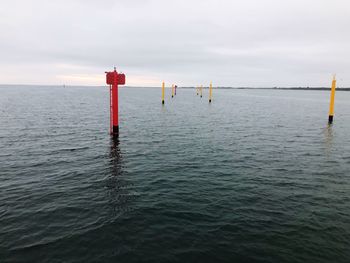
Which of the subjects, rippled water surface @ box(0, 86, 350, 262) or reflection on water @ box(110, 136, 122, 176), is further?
reflection on water @ box(110, 136, 122, 176)

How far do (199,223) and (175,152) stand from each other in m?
11.5

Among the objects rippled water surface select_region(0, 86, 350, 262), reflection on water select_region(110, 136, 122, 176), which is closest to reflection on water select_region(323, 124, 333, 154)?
rippled water surface select_region(0, 86, 350, 262)

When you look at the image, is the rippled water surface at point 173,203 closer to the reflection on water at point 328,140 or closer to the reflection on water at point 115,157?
the reflection on water at point 115,157

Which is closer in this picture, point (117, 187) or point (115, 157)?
point (117, 187)

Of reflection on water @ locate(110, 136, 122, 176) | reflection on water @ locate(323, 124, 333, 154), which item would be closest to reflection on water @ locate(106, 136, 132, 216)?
A: reflection on water @ locate(110, 136, 122, 176)

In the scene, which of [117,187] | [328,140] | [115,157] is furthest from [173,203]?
[328,140]

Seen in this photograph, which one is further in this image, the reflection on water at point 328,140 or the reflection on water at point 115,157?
the reflection on water at point 328,140

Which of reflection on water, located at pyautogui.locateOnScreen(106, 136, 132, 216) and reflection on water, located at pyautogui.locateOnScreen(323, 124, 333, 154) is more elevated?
reflection on water, located at pyautogui.locateOnScreen(323, 124, 333, 154)

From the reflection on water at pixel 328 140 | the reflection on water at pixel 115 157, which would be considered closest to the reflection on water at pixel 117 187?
the reflection on water at pixel 115 157

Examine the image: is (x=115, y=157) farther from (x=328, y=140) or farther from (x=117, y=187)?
(x=328, y=140)

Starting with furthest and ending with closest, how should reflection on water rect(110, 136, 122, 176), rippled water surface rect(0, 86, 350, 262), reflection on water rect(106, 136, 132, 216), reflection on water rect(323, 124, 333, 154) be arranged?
reflection on water rect(323, 124, 333, 154)
reflection on water rect(110, 136, 122, 176)
reflection on water rect(106, 136, 132, 216)
rippled water surface rect(0, 86, 350, 262)

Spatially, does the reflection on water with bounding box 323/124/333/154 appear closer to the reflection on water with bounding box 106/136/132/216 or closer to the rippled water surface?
the rippled water surface

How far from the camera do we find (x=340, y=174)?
16391 mm

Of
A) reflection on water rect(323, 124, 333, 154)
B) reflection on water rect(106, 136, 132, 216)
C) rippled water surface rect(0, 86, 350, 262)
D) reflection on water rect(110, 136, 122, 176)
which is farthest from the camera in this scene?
reflection on water rect(323, 124, 333, 154)
